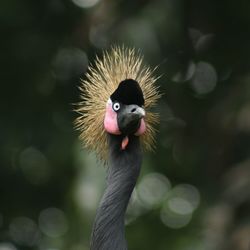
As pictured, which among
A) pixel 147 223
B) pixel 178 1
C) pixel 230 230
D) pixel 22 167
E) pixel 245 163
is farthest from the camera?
pixel 22 167

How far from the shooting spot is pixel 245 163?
721 cm

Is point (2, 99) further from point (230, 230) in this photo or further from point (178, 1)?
point (230, 230)

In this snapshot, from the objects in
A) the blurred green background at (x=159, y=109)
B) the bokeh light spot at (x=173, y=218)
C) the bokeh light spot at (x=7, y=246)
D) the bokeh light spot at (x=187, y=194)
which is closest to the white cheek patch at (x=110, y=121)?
the blurred green background at (x=159, y=109)

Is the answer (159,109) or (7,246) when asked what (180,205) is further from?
(159,109)

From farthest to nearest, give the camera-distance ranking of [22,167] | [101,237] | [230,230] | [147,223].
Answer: [22,167] → [147,223] → [230,230] → [101,237]

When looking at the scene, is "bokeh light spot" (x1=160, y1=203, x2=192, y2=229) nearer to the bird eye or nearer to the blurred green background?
the blurred green background

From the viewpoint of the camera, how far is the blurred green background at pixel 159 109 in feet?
24.6

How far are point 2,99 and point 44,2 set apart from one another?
2.64 feet

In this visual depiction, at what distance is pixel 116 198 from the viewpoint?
152 inches

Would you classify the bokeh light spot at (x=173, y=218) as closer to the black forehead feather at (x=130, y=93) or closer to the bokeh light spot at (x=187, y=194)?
the bokeh light spot at (x=187, y=194)

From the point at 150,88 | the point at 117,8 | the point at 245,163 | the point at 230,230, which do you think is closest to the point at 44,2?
the point at 117,8

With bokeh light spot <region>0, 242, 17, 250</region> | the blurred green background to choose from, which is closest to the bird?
the blurred green background

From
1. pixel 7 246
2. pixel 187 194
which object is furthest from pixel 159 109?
pixel 7 246

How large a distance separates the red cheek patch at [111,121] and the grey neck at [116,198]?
4 cm
